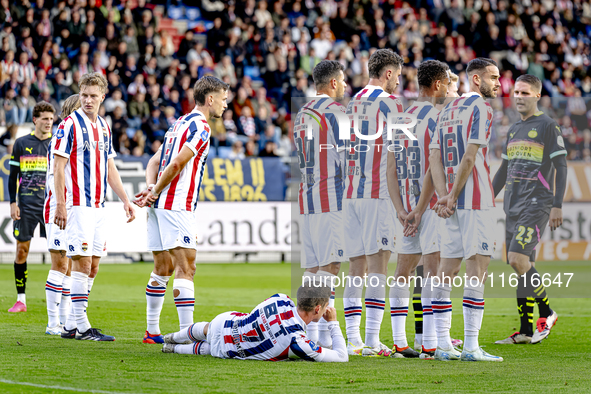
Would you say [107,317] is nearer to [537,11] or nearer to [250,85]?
[250,85]

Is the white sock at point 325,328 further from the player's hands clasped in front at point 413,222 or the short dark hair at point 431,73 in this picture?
the short dark hair at point 431,73

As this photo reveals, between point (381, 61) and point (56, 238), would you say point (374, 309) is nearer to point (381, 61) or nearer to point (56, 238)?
point (381, 61)

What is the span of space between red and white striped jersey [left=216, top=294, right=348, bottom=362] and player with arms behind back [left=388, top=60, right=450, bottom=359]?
80 centimetres

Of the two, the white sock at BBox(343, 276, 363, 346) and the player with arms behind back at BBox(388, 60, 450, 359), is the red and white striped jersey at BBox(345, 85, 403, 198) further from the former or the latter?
the white sock at BBox(343, 276, 363, 346)

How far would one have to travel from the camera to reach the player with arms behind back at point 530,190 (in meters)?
7.50

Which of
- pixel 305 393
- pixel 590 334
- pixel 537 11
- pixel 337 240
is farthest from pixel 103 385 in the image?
pixel 537 11

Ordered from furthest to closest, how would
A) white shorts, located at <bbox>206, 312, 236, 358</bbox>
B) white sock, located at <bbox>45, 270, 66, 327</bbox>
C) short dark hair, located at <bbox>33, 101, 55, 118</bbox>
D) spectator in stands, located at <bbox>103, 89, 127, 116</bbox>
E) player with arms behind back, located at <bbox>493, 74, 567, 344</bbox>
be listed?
spectator in stands, located at <bbox>103, 89, 127, 116</bbox> → short dark hair, located at <bbox>33, 101, 55, 118</bbox> → player with arms behind back, located at <bbox>493, 74, 567, 344</bbox> → white sock, located at <bbox>45, 270, 66, 327</bbox> → white shorts, located at <bbox>206, 312, 236, 358</bbox>

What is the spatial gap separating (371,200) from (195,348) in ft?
6.02

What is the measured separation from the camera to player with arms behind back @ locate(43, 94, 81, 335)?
7.23 meters

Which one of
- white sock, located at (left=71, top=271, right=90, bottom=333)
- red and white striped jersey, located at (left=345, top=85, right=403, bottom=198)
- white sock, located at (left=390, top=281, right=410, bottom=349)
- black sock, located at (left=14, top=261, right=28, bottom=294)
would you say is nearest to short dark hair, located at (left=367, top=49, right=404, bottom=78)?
red and white striped jersey, located at (left=345, top=85, right=403, bottom=198)

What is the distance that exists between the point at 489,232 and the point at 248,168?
1145cm

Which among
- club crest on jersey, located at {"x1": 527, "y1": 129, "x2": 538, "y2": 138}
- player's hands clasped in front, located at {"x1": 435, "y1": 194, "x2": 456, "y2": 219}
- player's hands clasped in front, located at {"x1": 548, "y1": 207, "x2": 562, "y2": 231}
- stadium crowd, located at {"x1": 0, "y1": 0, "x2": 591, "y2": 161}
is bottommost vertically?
player's hands clasped in front, located at {"x1": 548, "y1": 207, "x2": 562, "y2": 231}

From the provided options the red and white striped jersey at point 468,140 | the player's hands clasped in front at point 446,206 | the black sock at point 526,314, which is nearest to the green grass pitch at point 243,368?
the black sock at point 526,314

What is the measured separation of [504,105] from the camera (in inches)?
816
